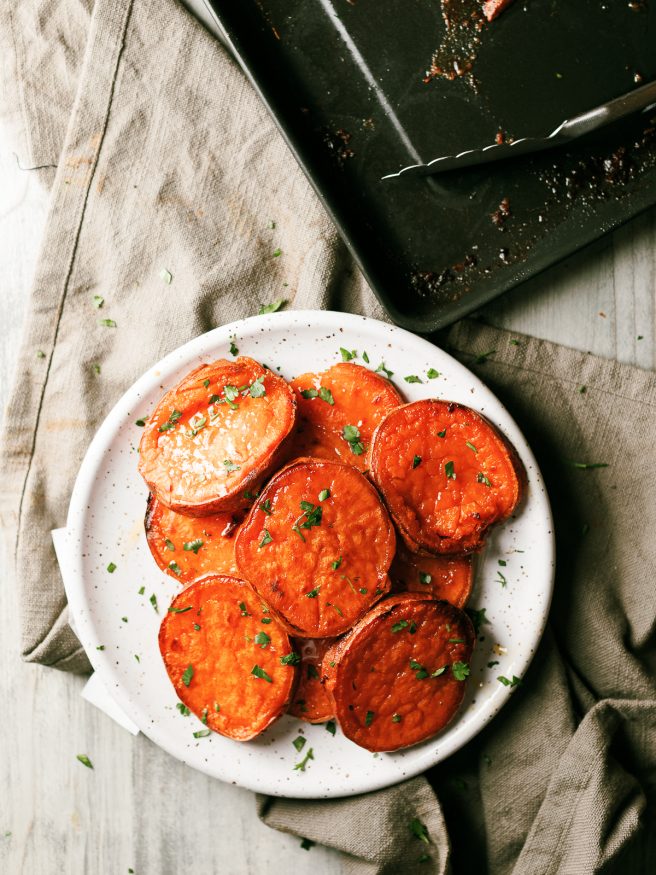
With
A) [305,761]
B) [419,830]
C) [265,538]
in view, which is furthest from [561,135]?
[419,830]

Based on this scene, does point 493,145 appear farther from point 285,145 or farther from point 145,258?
point 145,258

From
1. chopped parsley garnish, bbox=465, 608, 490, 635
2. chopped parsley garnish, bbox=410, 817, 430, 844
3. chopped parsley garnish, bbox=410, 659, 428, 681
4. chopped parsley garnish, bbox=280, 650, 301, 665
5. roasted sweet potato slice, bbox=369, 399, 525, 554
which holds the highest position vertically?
roasted sweet potato slice, bbox=369, 399, 525, 554

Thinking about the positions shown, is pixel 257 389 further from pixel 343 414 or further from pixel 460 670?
pixel 460 670

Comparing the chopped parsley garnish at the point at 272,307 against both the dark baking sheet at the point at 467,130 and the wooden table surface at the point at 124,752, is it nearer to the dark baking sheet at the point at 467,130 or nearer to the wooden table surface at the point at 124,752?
the dark baking sheet at the point at 467,130

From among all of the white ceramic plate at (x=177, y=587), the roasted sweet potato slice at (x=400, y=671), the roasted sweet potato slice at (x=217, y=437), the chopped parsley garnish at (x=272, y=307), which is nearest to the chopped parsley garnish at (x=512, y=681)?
the white ceramic plate at (x=177, y=587)

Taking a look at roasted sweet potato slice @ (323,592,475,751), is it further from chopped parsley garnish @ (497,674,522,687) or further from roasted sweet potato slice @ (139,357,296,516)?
roasted sweet potato slice @ (139,357,296,516)

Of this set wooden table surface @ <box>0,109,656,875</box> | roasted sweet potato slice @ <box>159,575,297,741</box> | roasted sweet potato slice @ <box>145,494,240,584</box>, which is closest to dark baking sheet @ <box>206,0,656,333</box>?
wooden table surface @ <box>0,109,656,875</box>
